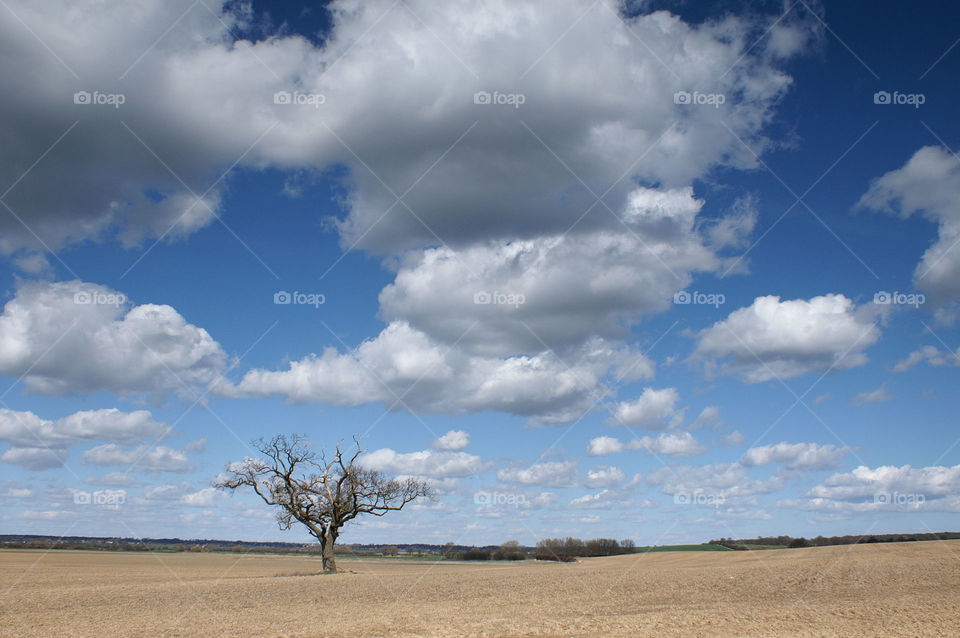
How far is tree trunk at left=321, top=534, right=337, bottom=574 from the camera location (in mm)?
46969

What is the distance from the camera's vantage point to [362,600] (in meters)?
29.6

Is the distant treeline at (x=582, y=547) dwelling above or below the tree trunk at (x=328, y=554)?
below

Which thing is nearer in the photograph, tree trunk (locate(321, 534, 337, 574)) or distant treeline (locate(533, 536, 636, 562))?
tree trunk (locate(321, 534, 337, 574))

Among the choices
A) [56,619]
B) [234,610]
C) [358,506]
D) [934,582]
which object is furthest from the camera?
[358,506]

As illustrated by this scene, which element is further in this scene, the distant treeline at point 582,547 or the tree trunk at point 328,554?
the distant treeline at point 582,547

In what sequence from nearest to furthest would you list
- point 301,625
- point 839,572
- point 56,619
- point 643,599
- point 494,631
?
1. point 494,631
2. point 301,625
3. point 56,619
4. point 643,599
5. point 839,572

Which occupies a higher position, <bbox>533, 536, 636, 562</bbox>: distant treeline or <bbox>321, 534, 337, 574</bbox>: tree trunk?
<bbox>321, 534, 337, 574</bbox>: tree trunk

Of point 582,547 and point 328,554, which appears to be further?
point 582,547

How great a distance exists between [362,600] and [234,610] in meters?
5.90

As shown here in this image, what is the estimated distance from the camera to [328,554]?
159 feet

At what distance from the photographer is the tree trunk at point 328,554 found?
47.0 meters

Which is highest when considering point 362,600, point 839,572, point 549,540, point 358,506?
point 358,506

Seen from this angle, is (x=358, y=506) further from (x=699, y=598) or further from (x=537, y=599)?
(x=699, y=598)

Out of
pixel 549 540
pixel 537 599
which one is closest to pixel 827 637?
pixel 537 599
